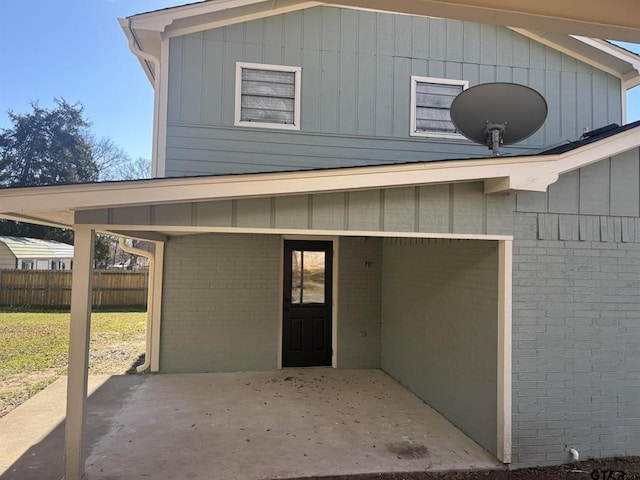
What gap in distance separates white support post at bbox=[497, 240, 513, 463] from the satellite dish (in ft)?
3.25

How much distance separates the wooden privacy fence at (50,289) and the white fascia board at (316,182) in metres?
12.4

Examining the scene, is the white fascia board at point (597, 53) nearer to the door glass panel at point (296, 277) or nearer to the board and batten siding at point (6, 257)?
the door glass panel at point (296, 277)

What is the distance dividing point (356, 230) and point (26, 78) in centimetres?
3171

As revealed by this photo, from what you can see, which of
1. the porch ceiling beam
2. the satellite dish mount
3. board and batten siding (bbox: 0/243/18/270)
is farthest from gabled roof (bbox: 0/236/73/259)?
the satellite dish mount

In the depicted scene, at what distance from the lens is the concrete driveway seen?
12.0 feet

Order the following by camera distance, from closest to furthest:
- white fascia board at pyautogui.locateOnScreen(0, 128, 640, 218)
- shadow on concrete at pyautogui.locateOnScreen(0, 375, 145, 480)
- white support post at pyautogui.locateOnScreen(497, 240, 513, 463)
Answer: white fascia board at pyautogui.locateOnScreen(0, 128, 640, 218) → shadow on concrete at pyautogui.locateOnScreen(0, 375, 145, 480) → white support post at pyautogui.locateOnScreen(497, 240, 513, 463)

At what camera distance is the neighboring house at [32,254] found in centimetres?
1741

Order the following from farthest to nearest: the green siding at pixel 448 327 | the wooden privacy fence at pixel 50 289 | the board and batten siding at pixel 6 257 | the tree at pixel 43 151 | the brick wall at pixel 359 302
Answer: the tree at pixel 43 151
the board and batten siding at pixel 6 257
the wooden privacy fence at pixel 50 289
the brick wall at pixel 359 302
the green siding at pixel 448 327

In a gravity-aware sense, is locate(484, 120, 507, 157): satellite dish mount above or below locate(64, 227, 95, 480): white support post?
above

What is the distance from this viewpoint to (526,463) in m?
3.77

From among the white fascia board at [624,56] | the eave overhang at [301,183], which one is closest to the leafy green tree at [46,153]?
the eave overhang at [301,183]

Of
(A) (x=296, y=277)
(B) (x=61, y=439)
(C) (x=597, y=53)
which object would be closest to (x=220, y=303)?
(A) (x=296, y=277)

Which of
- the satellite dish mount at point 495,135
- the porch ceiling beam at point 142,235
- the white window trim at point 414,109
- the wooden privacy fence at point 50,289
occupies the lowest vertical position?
the wooden privacy fence at point 50,289

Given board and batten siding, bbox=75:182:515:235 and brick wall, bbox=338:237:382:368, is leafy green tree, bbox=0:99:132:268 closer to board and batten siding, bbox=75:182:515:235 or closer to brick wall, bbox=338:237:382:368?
brick wall, bbox=338:237:382:368
